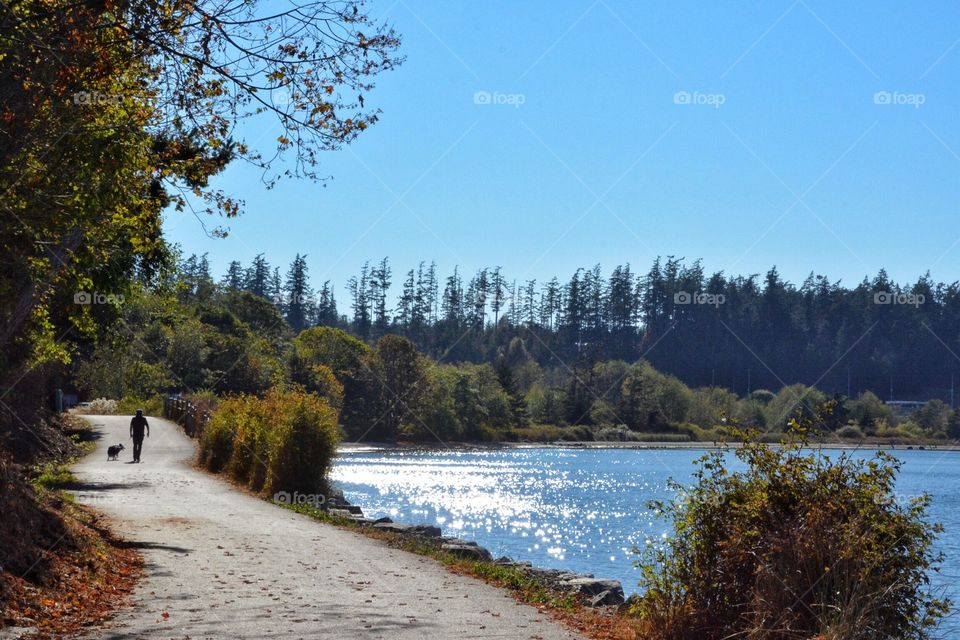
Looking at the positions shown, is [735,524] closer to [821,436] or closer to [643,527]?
[821,436]

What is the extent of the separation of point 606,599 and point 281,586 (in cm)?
402

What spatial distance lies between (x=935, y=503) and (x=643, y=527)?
22.7 metres

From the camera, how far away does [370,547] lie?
1586 cm

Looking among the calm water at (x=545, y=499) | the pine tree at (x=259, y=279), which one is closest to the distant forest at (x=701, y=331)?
the pine tree at (x=259, y=279)

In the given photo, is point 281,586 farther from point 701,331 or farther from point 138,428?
point 701,331

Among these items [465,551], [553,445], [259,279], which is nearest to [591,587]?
[465,551]

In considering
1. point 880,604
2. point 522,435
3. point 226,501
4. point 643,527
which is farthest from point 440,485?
point 522,435

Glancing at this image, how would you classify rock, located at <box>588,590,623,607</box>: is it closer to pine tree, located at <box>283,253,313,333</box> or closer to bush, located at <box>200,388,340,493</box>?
bush, located at <box>200,388,340,493</box>

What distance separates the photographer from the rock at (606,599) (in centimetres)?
1209

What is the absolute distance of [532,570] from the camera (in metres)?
15.2

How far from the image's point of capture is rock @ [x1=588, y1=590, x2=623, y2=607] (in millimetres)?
12094

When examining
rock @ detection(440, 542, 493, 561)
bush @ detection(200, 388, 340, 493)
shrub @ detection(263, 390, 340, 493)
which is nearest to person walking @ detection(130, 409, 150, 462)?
bush @ detection(200, 388, 340, 493)

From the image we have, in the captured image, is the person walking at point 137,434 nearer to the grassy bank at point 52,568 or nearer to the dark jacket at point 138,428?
the dark jacket at point 138,428

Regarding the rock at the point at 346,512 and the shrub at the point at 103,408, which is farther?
the shrub at the point at 103,408
